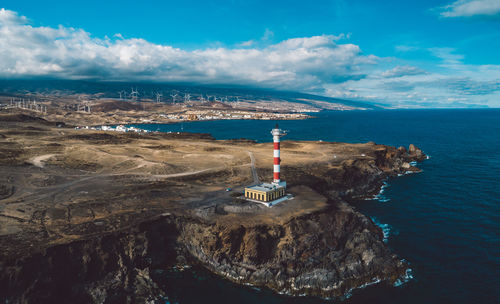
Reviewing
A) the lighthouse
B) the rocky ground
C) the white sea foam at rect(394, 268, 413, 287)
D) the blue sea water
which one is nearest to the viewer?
the rocky ground

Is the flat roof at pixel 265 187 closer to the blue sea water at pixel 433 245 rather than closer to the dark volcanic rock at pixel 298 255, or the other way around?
the dark volcanic rock at pixel 298 255

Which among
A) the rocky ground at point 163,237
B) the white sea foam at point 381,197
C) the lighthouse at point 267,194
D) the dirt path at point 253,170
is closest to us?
the rocky ground at point 163,237

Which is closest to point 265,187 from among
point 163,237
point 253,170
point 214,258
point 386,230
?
point 214,258

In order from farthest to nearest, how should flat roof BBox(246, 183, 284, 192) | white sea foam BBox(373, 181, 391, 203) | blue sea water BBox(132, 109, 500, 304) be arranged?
white sea foam BBox(373, 181, 391, 203)
flat roof BBox(246, 183, 284, 192)
blue sea water BBox(132, 109, 500, 304)

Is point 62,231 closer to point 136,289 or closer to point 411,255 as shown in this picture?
point 136,289

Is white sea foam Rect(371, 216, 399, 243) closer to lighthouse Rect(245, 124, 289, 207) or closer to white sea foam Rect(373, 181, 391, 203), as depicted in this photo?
white sea foam Rect(373, 181, 391, 203)

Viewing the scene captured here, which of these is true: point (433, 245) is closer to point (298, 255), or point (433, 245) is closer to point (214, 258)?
point (298, 255)

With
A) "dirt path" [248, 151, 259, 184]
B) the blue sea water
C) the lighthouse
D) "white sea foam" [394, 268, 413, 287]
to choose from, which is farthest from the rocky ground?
the blue sea water

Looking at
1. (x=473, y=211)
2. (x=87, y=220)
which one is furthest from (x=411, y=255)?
(x=87, y=220)

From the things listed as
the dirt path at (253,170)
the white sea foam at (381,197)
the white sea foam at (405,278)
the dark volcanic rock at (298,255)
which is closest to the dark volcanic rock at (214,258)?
the dark volcanic rock at (298,255)

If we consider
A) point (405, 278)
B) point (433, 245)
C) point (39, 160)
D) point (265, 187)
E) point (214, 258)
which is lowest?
point (405, 278)

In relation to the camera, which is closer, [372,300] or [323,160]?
[372,300]
